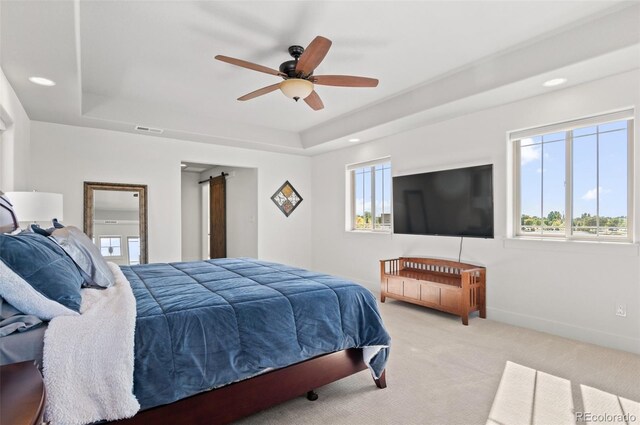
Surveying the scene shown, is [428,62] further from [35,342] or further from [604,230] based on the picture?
[35,342]

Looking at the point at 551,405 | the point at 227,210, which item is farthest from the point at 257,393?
the point at 227,210

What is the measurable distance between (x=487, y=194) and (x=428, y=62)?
162 centimetres

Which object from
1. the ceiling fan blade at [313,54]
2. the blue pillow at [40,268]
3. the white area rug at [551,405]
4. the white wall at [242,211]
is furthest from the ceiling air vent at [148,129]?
the white area rug at [551,405]

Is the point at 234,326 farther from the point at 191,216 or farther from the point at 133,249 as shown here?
the point at 191,216

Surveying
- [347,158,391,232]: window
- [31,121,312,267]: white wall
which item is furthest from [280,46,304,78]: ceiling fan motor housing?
[31,121,312,267]: white wall

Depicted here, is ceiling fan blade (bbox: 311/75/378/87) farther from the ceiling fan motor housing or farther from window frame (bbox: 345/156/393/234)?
window frame (bbox: 345/156/393/234)

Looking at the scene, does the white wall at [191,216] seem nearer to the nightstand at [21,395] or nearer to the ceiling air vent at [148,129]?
the ceiling air vent at [148,129]

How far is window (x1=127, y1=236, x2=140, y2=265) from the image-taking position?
188 inches

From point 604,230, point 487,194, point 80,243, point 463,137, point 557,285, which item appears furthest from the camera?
point 463,137

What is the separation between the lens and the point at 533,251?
3.49m

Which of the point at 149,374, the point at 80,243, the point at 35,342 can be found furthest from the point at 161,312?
the point at 80,243

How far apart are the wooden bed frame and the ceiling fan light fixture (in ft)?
6.78

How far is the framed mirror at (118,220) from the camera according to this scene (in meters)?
4.53

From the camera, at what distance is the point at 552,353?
284 cm
